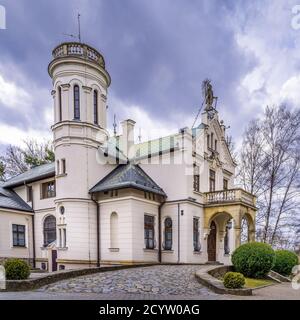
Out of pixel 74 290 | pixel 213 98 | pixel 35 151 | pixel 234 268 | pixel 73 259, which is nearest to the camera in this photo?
pixel 74 290

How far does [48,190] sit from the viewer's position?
80.2 ft

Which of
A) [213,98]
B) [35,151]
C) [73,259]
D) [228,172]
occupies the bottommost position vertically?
[73,259]

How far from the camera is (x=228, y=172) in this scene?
1042 inches

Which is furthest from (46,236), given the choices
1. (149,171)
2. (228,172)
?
(228,172)

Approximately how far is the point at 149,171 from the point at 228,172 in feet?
23.6

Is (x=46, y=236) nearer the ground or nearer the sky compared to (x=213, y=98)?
nearer the ground

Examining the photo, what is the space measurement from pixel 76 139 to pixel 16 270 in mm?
11092

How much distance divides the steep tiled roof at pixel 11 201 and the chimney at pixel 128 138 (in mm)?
8294

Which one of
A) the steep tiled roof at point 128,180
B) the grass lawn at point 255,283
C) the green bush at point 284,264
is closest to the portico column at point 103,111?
the steep tiled roof at point 128,180

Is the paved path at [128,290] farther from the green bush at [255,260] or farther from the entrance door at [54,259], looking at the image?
the entrance door at [54,259]

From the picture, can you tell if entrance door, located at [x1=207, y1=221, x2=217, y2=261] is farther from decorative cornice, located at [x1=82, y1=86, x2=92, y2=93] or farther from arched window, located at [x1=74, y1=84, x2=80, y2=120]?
decorative cornice, located at [x1=82, y1=86, x2=92, y2=93]

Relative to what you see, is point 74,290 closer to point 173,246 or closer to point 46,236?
point 173,246

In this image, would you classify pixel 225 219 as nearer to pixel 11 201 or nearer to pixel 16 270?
pixel 11 201

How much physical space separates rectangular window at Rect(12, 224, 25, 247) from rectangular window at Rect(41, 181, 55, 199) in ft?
8.58
